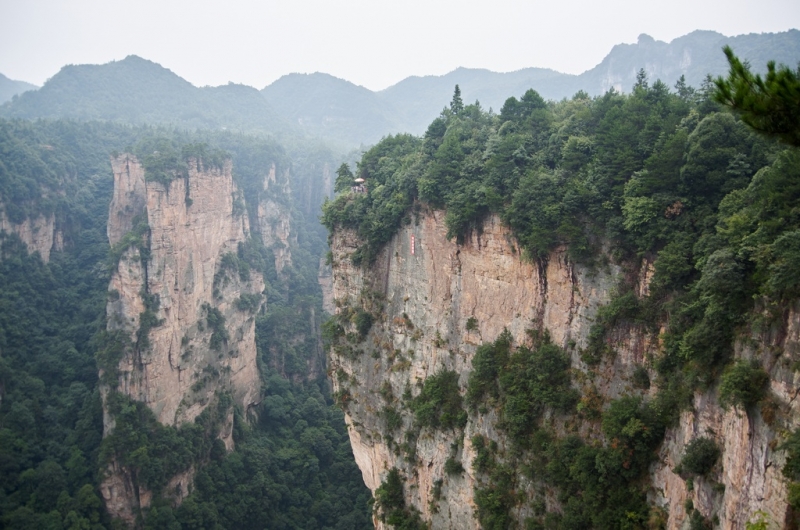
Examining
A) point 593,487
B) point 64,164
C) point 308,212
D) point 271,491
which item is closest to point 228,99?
point 308,212

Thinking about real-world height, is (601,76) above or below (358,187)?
above

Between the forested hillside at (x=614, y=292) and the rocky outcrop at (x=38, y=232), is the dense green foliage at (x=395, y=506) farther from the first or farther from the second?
the rocky outcrop at (x=38, y=232)

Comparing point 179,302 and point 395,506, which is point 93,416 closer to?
point 179,302

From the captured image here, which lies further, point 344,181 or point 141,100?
point 141,100

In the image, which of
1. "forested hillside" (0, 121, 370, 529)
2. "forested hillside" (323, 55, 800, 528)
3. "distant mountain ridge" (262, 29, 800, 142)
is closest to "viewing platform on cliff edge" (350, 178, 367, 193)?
"forested hillside" (323, 55, 800, 528)

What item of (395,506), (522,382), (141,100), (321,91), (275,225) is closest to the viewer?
(522,382)

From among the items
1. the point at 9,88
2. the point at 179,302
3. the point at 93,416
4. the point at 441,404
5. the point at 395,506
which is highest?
the point at 9,88

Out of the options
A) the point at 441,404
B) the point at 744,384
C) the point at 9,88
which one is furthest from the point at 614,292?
the point at 9,88

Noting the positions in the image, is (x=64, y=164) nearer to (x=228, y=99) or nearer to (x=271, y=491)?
(x=271, y=491)
